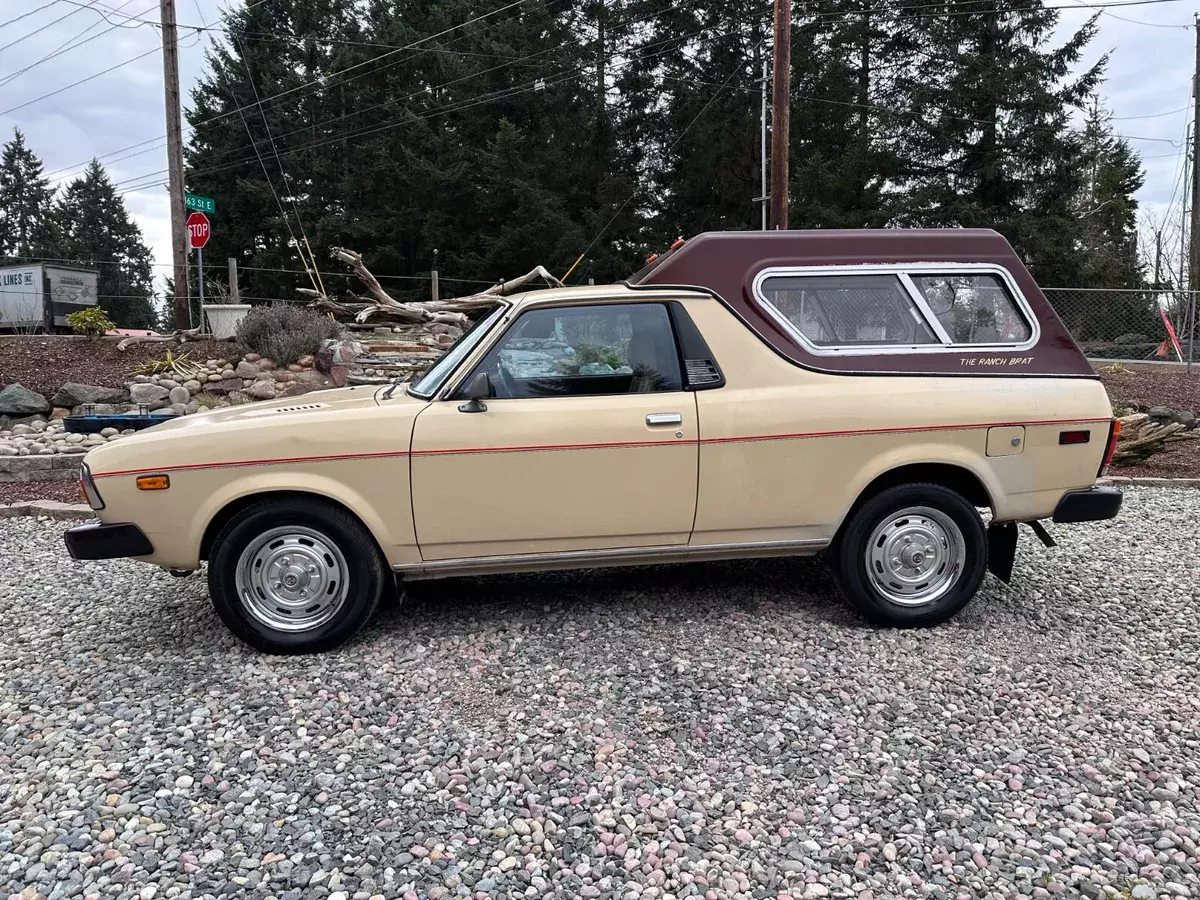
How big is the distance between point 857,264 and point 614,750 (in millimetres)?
2646

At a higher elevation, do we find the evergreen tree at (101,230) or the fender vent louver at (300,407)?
the evergreen tree at (101,230)

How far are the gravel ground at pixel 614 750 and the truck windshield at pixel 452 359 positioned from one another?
122 cm

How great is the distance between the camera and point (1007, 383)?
409 cm

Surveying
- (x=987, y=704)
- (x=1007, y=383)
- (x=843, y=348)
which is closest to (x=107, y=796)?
(x=987, y=704)

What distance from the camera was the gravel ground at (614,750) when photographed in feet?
8.11

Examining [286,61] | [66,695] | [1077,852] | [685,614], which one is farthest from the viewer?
[286,61]

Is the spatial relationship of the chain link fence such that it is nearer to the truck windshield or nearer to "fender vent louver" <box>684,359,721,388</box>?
"fender vent louver" <box>684,359,721,388</box>

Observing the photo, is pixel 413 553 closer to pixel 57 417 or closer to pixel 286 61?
pixel 57 417

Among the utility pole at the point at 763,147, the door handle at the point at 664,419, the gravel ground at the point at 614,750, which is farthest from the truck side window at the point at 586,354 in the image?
the utility pole at the point at 763,147

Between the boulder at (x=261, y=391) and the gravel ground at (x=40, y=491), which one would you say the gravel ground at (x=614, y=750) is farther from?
the boulder at (x=261, y=391)

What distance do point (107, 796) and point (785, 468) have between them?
9.96 feet

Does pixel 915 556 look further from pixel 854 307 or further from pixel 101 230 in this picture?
pixel 101 230

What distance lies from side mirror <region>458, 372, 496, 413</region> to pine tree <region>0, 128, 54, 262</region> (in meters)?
78.7

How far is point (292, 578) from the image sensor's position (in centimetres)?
389
